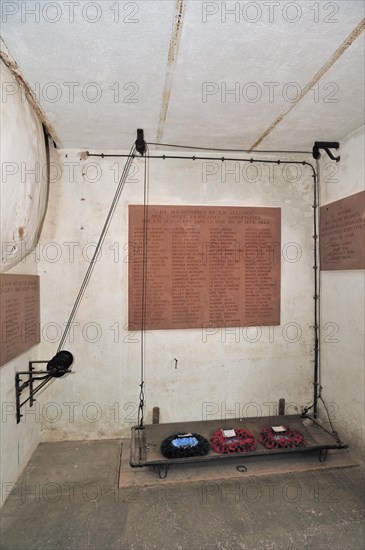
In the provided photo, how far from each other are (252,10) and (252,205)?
1.69 metres

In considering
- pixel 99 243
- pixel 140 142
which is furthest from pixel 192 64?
pixel 99 243

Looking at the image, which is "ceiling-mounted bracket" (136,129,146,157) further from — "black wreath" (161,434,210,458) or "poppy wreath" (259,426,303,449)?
"poppy wreath" (259,426,303,449)

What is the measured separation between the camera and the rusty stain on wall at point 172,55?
1.35m

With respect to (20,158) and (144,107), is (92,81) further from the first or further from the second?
(20,158)

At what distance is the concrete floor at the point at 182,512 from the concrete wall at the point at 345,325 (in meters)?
0.46

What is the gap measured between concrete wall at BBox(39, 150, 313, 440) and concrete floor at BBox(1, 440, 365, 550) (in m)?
0.59

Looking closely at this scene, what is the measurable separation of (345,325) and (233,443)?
4.55 feet

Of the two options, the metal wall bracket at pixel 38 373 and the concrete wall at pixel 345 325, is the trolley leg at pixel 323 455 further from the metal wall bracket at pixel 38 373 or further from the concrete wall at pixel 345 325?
the metal wall bracket at pixel 38 373

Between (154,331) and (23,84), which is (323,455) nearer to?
(154,331)

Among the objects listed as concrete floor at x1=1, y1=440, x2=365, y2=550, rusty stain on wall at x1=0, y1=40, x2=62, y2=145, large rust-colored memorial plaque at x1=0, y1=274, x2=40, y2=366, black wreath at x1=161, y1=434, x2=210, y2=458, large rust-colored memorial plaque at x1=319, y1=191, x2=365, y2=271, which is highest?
rusty stain on wall at x1=0, y1=40, x2=62, y2=145

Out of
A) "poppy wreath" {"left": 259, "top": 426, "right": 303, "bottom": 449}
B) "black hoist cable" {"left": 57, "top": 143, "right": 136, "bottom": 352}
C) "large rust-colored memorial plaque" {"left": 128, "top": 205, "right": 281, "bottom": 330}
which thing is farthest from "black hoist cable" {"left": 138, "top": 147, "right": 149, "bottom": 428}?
"poppy wreath" {"left": 259, "top": 426, "right": 303, "bottom": 449}

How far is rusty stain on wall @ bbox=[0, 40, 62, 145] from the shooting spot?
63.4 inches

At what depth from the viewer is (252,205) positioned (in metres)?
2.93

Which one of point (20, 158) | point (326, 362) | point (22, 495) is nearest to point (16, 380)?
point (22, 495)
